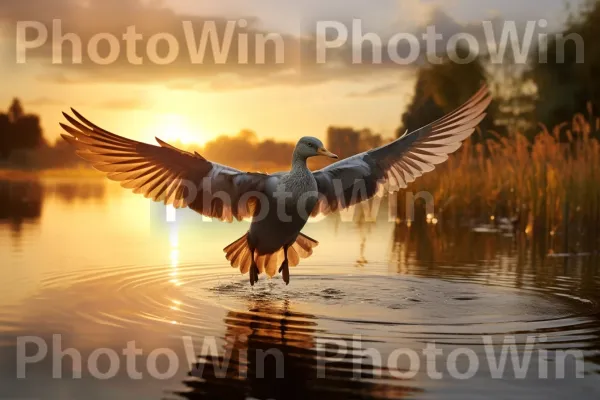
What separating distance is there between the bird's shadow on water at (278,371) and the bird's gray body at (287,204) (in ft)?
5.88

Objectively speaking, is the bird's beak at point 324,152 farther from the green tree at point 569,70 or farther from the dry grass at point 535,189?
the green tree at point 569,70

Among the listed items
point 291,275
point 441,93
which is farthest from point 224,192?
point 441,93

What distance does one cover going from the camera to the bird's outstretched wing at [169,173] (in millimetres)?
7562

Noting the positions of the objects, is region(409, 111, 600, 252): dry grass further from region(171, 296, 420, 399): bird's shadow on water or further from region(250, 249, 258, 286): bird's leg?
region(171, 296, 420, 399): bird's shadow on water

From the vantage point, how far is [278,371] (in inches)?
192

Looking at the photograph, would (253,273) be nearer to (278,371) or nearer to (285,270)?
(285,270)

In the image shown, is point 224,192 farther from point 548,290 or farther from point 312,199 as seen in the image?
point 548,290

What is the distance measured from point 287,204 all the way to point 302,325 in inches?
71.1

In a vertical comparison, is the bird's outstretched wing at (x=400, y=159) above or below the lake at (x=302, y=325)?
above

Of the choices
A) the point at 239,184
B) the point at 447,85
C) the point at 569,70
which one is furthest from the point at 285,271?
the point at 447,85

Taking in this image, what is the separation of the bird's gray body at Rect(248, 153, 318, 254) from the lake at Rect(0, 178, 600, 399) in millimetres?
631

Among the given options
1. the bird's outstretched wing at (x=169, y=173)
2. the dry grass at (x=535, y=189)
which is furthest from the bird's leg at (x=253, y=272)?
the dry grass at (x=535, y=189)

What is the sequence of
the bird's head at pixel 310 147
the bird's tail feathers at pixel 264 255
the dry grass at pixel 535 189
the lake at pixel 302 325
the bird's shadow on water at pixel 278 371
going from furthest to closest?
1. the dry grass at pixel 535 189
2. the bird's tail feathers at pixel 264 255
3. the bird's head at pixel 310 147
4. the lake at pixel 302 325
5. the bird's shadow on water at pixel 278 371

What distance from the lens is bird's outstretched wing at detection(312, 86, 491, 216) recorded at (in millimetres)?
8828
